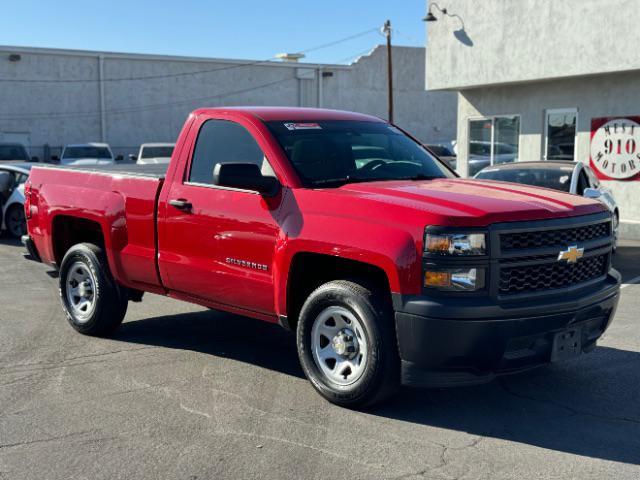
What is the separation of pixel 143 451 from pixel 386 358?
1510 mm

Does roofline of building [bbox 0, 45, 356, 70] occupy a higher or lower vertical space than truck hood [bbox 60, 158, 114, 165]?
higher

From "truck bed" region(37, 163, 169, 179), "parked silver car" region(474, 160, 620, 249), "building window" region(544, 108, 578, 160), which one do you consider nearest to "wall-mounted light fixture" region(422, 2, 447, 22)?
"building window" region(544, 108, 578, 160)

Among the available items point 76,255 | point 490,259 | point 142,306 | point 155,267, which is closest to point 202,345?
point 155,267

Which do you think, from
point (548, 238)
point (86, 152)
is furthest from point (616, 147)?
point (86, 152)

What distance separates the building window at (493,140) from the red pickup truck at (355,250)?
38.8 ft

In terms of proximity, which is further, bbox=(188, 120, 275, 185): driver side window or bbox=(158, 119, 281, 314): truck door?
bbox=(188, 120, 275, 185): driver side window

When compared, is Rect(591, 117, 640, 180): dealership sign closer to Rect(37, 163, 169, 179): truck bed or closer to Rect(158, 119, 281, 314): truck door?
Rect(37, 163, 169, 179): truck bed

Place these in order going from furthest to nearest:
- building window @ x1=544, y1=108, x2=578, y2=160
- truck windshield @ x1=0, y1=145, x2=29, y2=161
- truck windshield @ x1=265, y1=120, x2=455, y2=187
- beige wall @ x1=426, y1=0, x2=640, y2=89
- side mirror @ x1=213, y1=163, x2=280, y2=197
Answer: truck windshield @ x1=0, y1=145, x2=29, y2=161, building window @ x1=544, y1=108, x2=578, y2=160, beige wall @ x1=426, y1=0, x2=640, y2=89, truck windshield @ x1=265, y1=120, x2=455, y2=187, side mirror @ x1=213, y1=163, x2=280, y2=197

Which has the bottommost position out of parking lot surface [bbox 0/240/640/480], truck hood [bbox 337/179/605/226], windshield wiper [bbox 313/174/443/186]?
parking lot surface [bbox 0/240/640/480]

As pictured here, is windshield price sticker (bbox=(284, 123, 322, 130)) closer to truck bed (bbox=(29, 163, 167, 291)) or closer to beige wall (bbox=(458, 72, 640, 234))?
truck bed (bbox=(29, 163, 167, 291))

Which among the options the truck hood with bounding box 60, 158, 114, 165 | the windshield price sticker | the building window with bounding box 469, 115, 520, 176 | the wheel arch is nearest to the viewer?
the wheel arch

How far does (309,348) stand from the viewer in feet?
17.6

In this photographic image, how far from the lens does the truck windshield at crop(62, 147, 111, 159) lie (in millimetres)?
27781

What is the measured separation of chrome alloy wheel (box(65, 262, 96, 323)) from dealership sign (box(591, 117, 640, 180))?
1147 cm
